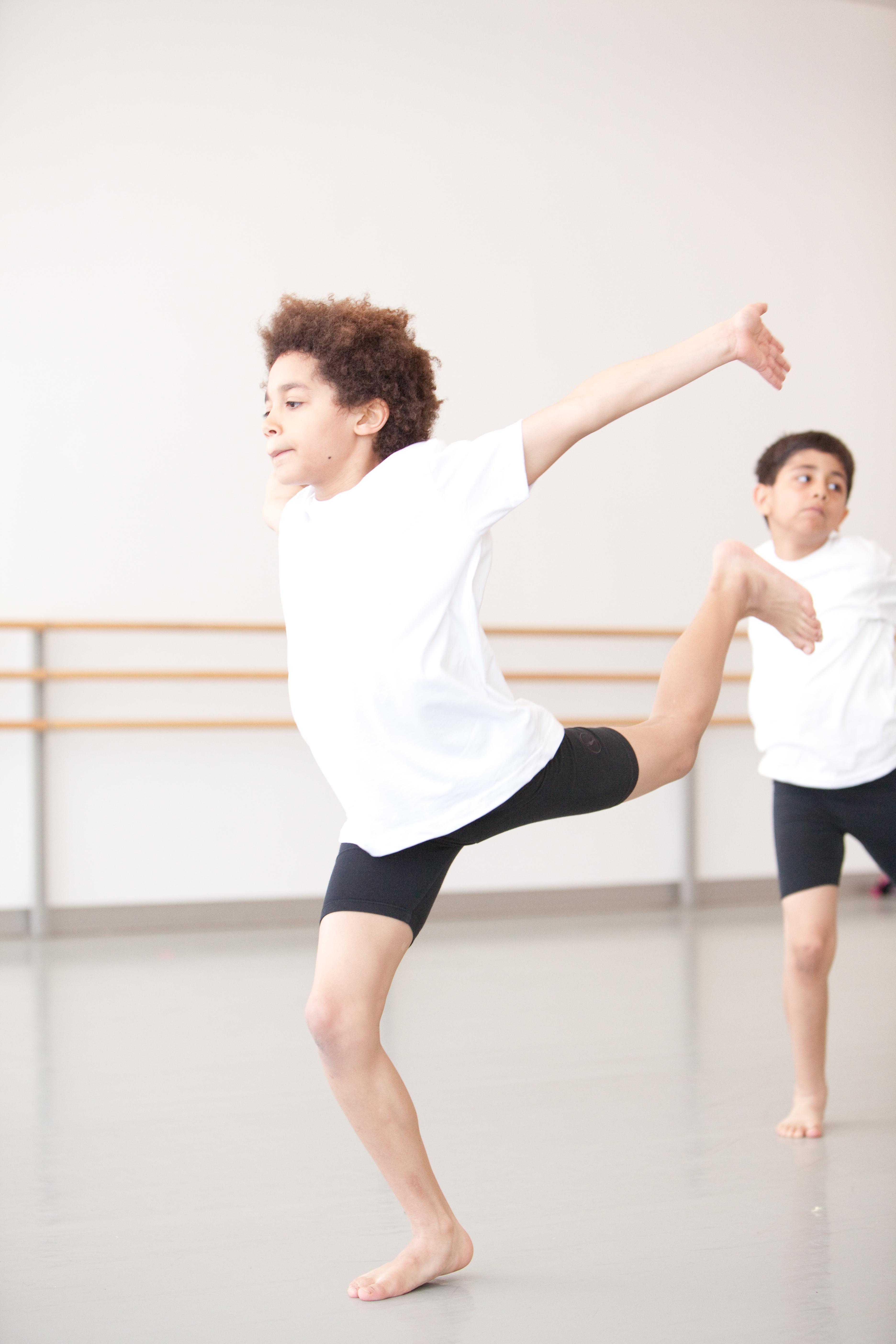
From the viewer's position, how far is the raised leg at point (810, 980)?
198 cm

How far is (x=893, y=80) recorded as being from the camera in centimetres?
506

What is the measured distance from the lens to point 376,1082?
136 cm

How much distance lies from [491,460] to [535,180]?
11.6 ft

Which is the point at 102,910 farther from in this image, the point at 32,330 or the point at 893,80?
the point at 893,80

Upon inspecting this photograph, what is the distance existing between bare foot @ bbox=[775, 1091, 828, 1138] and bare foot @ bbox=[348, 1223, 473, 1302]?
2.30ft

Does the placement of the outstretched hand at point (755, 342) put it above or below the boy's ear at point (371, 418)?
above

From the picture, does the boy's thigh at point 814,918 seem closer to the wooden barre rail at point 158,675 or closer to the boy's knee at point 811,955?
the boy's knee at point 811,955

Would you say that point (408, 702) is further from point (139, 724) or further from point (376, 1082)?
point (139, 724)

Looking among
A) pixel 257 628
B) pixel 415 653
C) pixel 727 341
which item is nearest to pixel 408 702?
pixel 415 653

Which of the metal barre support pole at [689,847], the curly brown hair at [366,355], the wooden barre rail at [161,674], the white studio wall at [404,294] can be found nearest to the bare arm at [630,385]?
the curly brown hair at [366,355]

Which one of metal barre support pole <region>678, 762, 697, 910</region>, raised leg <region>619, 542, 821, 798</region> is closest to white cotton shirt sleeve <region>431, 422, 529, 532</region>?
raised leg <region>619, 542, 821, 798</region>

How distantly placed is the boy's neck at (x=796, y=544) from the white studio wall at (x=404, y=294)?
2275 mm

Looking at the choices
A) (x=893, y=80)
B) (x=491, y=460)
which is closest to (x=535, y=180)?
(x=893, y=80)

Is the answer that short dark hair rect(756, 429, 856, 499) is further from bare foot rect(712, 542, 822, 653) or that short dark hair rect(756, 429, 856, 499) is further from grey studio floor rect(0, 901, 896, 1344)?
grey studio floor rect(0, 901, 896, 1344)
